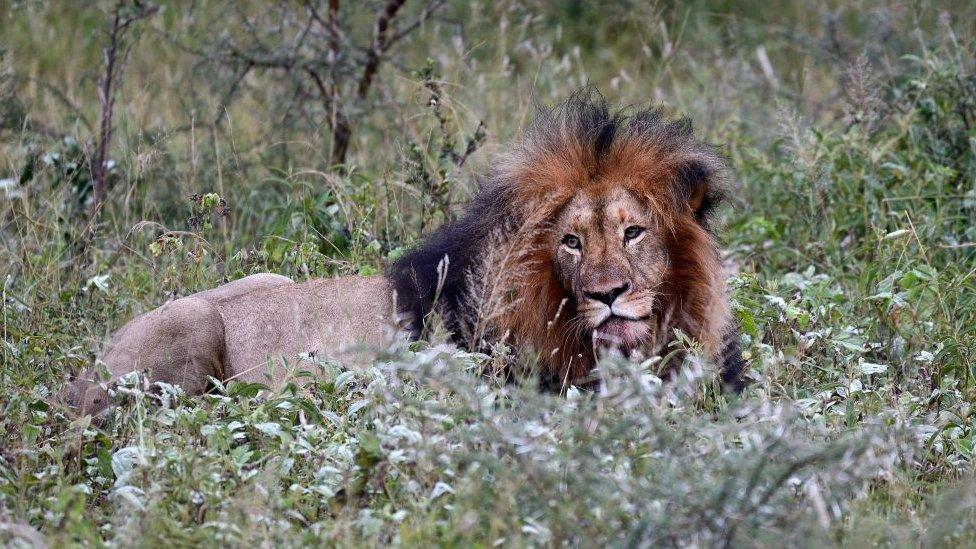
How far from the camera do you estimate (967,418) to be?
4445mm

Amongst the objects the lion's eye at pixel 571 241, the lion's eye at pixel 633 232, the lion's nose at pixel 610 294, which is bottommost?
the lion's nose at pixel 610 294

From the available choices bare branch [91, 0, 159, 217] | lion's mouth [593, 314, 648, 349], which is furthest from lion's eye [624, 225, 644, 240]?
bare branch [91, 0, 159, 217]

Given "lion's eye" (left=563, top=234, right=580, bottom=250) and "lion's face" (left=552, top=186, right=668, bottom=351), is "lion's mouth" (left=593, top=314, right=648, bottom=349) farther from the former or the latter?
"lion's eye" (left=563, top=234, right=580, bottom=250)

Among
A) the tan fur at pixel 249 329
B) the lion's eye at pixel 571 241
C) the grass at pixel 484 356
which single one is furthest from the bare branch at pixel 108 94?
the lion's eye at pixel 571 241

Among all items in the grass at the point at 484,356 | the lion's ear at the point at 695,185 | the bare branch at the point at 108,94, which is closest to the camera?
the grass at the point at 484,356

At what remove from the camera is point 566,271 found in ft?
14.7

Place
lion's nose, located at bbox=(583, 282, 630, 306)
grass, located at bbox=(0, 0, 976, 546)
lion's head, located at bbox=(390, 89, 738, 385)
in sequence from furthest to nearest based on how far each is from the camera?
lion's head, located at bbox=(390, 89, 738, 385) < lion's nose, located at bbox=(583, 282, 630, 306) < grass, located at bbox=(0, 0, 976, 546)

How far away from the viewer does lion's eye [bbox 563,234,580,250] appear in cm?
446

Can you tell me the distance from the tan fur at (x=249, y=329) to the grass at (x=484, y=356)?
0.76 feet

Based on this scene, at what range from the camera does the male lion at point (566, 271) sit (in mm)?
4375

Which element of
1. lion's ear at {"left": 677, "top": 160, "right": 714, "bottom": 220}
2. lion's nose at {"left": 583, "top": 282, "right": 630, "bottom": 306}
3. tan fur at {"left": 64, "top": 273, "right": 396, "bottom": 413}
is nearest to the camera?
lion's nose at {"left": 583, "top": 282, "right": 630, "bottom": 306}

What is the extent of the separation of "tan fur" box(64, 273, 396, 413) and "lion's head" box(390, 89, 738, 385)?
1.06 ft

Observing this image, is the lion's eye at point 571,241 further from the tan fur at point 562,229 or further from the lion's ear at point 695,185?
the lion's ear at point 695,185

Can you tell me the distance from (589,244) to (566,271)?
137mm
